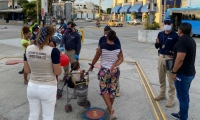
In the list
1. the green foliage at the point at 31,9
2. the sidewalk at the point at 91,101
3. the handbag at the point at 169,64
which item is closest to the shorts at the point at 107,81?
the sidewalk at the point at 91,101

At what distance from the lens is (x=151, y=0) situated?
51.4 ft

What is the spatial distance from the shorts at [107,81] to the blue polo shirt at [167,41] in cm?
131

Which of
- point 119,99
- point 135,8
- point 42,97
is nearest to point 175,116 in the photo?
point 119,99

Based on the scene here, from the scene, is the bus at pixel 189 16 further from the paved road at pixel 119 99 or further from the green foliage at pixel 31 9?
the green foliage at pixel 31 9

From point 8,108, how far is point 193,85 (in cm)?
483

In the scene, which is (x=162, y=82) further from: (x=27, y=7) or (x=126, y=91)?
(x=27, y=7)

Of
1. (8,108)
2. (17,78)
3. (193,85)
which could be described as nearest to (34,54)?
(8,108)

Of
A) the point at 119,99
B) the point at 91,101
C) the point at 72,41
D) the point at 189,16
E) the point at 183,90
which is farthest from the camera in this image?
the point at 189,16

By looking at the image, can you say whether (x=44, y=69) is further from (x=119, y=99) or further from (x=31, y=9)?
(x=31, y=9)

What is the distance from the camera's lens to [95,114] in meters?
4.13

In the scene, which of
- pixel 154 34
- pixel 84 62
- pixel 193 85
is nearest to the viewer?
pixel 193 85

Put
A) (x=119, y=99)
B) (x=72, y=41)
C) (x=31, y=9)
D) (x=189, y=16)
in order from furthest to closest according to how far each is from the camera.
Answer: (x=31, y=9)
(x=189, y=16)
(x=72, y=41)
(x=119, y=99)

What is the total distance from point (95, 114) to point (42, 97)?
1550mm

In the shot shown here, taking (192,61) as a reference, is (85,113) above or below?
below
